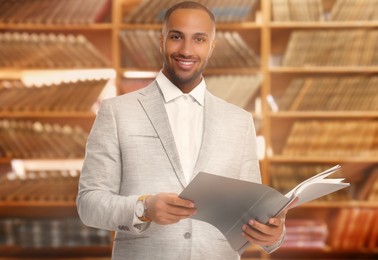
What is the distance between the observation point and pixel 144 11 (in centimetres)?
408

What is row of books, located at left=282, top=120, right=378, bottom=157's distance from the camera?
4070 mm

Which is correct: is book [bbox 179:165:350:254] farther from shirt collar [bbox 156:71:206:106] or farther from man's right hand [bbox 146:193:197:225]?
shirt collar [bbox 156:71:206:106]

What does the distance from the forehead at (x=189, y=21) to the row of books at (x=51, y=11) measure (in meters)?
2.66

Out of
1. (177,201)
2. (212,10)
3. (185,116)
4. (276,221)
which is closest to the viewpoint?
(177,201)

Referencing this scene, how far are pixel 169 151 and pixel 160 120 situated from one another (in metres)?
0.09

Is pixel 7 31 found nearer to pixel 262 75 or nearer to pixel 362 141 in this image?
pixel 262 75

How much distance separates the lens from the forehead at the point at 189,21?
59.3 inches

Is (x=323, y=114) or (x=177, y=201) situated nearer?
(x=177, y=201)

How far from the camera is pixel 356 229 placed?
4.11 meters

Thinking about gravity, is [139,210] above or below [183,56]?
below

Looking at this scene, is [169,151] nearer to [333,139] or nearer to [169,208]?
[169,208]

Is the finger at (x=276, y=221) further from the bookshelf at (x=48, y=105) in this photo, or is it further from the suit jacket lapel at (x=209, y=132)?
the bookshelf at (x=48, y=105)

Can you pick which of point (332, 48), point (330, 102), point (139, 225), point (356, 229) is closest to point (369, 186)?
point (356, 229)

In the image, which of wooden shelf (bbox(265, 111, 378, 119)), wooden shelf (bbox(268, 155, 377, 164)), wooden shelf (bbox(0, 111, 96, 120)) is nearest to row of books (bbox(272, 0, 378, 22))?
wooden shelf (bbox(265, 111, 378, 119))
